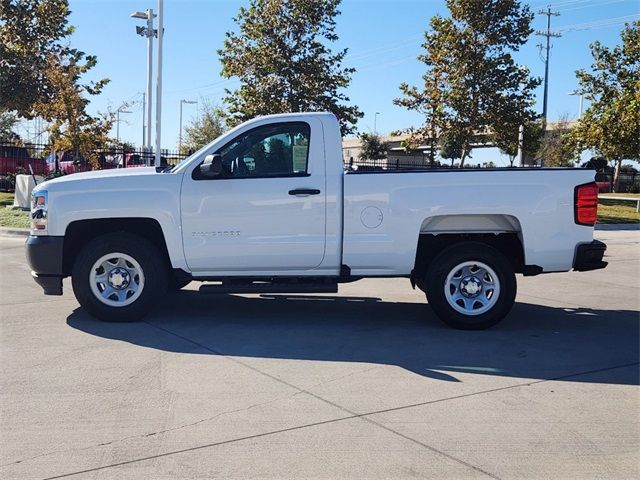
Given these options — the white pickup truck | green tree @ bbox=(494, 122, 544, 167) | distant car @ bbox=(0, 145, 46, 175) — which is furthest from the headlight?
distant car @ bbox=(0, 145, 46, 175)

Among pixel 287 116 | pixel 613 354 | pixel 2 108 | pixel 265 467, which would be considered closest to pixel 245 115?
pixel 2 108

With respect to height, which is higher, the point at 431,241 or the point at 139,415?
the point at 431,241

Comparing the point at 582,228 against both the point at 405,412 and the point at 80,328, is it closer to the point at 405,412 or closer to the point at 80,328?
the point at 405,412

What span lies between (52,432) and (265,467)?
57.7 inches

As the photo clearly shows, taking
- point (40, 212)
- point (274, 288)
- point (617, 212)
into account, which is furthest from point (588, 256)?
point (617, 212)

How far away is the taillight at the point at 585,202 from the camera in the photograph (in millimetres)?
6543

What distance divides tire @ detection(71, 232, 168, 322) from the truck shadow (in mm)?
181

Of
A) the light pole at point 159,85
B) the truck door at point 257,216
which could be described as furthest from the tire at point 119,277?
the light pole at point 159,85

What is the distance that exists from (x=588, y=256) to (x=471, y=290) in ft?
4.04

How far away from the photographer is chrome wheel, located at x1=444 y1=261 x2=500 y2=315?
672 cm

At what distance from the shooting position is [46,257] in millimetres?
6625

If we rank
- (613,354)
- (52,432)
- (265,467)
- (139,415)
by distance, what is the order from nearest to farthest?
(265,467) < (52,432) < (139,415) < (613,354)

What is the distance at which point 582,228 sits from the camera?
6.61 meters

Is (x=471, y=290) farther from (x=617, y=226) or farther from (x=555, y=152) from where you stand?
(x=555, y=152)
